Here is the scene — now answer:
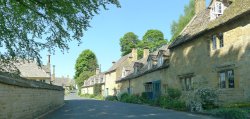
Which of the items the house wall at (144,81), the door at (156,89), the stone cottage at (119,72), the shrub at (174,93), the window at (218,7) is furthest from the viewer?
the stone cottage at (119,72)

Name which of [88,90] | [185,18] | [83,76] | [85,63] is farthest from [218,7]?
[85,63]

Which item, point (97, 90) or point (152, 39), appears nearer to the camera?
point (97, 90)

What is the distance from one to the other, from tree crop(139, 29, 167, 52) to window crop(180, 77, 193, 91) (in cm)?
5439

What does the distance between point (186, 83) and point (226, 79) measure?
6.95 m

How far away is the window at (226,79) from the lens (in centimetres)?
2242

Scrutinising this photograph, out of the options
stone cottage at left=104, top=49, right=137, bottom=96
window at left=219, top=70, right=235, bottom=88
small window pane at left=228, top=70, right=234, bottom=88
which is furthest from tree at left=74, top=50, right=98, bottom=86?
small window pane at left=228, top=70, right=234, bottom=88

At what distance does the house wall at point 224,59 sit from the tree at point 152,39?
54.3m

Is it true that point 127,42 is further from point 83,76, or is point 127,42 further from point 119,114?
point 119,114

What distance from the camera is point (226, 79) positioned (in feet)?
75.6

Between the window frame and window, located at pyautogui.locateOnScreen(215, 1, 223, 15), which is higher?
window, located at pyautogui.locateOnScreen(215, 1, 223, 15)

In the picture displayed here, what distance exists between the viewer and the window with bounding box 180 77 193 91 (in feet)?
95.3

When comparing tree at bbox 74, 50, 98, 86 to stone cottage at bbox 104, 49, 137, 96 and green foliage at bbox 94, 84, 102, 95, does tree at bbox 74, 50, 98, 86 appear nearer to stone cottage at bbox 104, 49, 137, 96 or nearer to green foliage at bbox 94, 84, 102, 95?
green foliage at bbox 94, 84, 102, 95

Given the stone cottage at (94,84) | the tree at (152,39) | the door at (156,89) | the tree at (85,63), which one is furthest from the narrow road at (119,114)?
the tree at (85,63)

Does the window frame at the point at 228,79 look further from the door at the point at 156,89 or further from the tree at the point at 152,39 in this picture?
the tree at the point at 152,39
